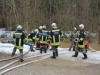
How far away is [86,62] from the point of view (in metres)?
11.6

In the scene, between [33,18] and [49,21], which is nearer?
[33,18]

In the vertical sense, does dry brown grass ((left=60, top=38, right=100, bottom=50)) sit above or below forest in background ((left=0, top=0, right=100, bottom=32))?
below

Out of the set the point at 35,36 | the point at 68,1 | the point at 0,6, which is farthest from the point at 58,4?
the point at 35,36

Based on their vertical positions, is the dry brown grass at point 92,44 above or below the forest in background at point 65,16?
below

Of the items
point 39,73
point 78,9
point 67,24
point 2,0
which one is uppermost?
point 2,0

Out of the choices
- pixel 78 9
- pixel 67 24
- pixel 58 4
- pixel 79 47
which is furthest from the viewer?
pixel 58 4

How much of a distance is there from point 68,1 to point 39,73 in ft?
87.2

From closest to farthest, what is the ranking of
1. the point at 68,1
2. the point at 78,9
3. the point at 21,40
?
the point at 21,40, the point at 78,9, the point at 68,1

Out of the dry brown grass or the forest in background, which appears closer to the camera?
the dry brown grass

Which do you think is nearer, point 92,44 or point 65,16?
point 92,44

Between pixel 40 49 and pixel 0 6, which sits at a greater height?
pixel 0 6

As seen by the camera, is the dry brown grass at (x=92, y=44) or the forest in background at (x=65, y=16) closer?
the dry brown grass at (x=92, y=44)

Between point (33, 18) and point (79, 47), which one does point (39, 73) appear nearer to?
point (79, 47)

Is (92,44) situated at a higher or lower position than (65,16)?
lower
